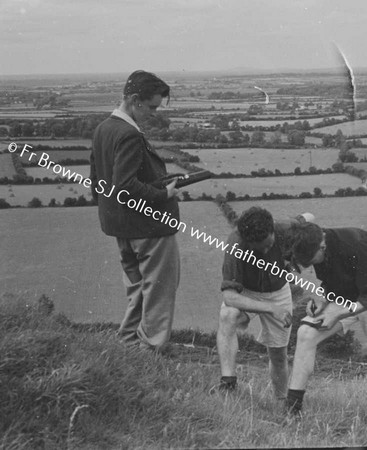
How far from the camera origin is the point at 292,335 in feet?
19.0

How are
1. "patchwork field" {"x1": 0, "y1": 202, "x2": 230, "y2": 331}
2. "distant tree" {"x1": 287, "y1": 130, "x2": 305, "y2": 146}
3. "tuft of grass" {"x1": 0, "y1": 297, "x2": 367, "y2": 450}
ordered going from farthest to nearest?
"distant tree" {"x1": 287, "y1": 130, "x2": 305, "y2": 146} < "patchwork field" {"x1": 0, "y1": 202, "x2": 230, "y2": 331} < "tuft of grass" {"x1": 0, "y1": 297, "x2": 367, "y2": 450}

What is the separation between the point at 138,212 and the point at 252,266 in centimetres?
72

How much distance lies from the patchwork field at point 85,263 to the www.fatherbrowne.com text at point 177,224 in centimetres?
6

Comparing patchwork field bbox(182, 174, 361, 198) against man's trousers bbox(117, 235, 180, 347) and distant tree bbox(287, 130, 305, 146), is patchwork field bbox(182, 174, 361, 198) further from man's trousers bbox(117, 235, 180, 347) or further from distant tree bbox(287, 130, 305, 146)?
man's trousers bbox(117, 235, 180, 347)

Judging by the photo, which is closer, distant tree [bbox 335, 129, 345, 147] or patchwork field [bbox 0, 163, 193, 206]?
patchwork field [bbox 0, 163, 193, 206]

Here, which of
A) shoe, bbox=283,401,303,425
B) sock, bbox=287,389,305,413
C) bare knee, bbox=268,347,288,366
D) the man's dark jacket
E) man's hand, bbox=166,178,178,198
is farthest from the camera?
bare knee, bbox=268,347,288,366

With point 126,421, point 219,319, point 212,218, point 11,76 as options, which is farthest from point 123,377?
point 11,76

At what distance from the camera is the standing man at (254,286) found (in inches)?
187

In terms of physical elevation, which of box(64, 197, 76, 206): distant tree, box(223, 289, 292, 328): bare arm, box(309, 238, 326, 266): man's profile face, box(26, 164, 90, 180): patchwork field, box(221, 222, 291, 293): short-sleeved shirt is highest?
box(26, 164, 90, 180): patchwork field

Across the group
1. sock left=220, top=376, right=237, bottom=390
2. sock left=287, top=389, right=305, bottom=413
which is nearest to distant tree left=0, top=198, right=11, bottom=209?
sock left=220, top=376, right=237, bottom=390

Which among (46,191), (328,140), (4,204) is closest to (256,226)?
(328,140)

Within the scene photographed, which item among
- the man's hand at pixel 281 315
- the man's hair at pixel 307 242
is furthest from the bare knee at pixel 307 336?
the man's hair at pixel 307 242

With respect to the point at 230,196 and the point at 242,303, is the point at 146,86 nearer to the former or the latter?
the point at 230,196

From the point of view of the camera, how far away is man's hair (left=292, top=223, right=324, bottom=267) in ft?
14.8
